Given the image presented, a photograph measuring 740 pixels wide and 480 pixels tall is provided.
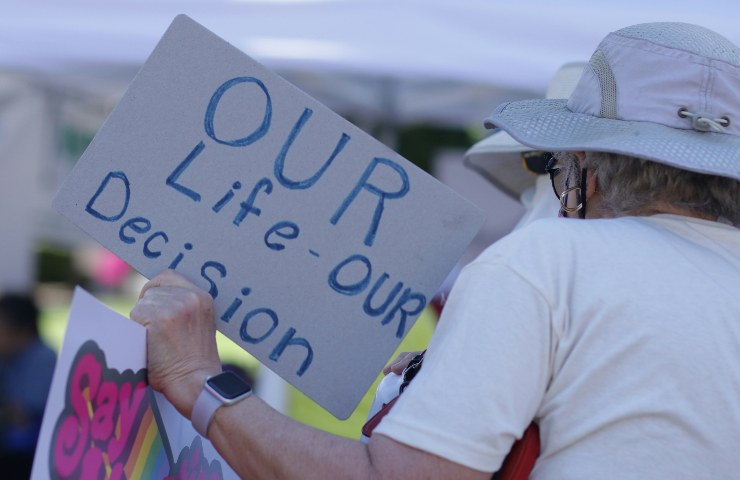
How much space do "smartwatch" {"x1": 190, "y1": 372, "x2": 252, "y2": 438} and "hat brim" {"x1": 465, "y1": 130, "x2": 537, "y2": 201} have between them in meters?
1.13

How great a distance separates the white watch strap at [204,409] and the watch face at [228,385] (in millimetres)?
10

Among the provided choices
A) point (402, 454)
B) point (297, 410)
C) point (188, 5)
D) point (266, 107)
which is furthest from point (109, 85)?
point (402, 454)

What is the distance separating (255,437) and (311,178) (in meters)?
0.39

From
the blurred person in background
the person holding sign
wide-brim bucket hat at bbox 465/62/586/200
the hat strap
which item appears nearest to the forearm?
the person holding sign

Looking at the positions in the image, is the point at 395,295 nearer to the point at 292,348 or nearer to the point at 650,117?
the point at 292,348

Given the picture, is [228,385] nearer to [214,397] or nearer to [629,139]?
[214,397]

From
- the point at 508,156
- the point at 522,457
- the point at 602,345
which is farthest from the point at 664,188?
the point at 508,156

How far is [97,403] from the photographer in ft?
4.11

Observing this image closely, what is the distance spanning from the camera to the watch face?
1208mm

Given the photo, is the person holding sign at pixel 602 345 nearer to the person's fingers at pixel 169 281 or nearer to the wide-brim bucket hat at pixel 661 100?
the wide-brim bucket hat at pixel 661 100

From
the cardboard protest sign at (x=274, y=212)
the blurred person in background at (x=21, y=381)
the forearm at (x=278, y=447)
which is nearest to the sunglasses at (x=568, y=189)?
the cardboard protest sign at (x=274, y=212)

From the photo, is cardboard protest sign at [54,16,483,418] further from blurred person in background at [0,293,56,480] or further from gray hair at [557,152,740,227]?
blurred person in background at [0,293,56,480]

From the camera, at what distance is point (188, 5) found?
3.55 m

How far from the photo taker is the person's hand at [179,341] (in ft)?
4.14
